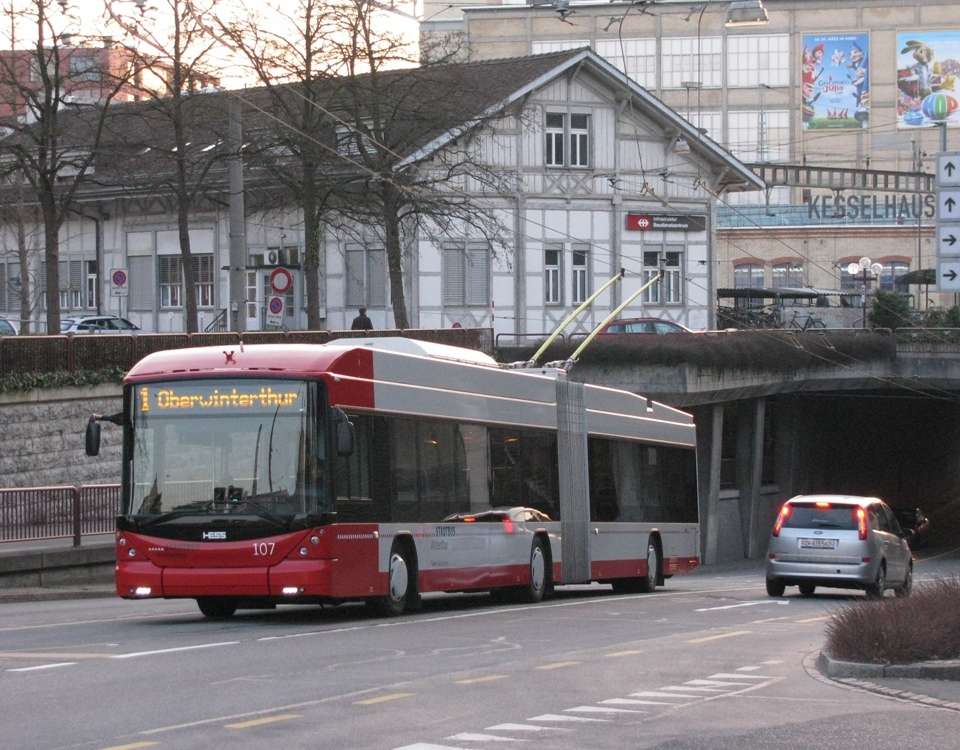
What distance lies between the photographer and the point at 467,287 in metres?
52.0

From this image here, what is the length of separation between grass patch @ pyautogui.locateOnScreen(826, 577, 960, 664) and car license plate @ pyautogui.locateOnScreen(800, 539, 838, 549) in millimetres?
11369

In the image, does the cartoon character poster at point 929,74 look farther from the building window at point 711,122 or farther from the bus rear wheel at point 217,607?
the bus rear wheel at point 217,607

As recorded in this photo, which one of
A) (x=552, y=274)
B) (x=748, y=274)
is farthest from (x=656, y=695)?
(x=748, y=274)

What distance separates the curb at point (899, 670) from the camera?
12852 millimetres

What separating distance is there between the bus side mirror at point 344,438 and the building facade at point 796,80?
6808 centimetres

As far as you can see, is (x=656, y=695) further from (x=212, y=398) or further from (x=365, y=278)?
(x=365, y=278)

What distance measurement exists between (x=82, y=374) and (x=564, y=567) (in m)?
12.8

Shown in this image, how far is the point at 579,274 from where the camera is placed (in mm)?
53375

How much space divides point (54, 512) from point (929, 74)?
2672 inches

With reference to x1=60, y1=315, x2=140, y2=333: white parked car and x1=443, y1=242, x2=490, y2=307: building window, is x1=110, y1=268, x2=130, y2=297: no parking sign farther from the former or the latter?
x1=443, y1=242, x2=490, y2=307: building window

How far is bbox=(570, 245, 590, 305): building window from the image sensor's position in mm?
53188

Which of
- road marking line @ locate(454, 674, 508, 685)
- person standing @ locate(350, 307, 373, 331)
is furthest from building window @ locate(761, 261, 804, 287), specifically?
road marking line @ locate(454, 674, 508, 685)

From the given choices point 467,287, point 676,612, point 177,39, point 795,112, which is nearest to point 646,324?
point 467,287

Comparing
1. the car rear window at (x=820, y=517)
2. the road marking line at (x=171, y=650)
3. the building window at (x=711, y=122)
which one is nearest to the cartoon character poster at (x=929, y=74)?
the building window at (x=711, y=122)
